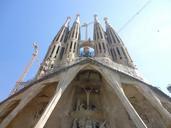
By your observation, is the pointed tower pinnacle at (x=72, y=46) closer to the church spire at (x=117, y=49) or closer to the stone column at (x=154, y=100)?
the church spire at (x=117, y=49)

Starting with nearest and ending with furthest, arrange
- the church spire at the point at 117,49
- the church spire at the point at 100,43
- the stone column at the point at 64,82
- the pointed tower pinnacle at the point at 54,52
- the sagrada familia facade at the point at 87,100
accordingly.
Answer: the stone column at the point at 64,82 → the sagrada familia facade at the point at 87,100 → the pointed tower pinnacle at the point at 54,52 → the church spire at the point at 117,49 → the church spire at the point at 100,43

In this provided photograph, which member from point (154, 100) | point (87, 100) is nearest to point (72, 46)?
point (87, 100)

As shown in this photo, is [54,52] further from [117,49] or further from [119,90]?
[119,90]

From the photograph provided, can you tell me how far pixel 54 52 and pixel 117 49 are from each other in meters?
8.02

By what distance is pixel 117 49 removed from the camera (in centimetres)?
2480

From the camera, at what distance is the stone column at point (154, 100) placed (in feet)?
36.0

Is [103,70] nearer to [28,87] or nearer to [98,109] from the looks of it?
[98,109]

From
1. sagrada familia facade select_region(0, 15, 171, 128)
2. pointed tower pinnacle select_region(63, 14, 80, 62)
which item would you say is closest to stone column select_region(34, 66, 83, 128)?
sagrada familia facade select_region(0, 15, 171, 128)

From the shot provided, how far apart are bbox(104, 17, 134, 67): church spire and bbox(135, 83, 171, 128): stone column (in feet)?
25.0

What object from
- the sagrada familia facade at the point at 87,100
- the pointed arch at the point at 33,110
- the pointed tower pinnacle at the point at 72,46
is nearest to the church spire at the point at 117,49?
the pointed tower pinnacle at the point at 72,46

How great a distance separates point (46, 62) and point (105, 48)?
7.69 m

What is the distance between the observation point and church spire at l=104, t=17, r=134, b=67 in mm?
22150

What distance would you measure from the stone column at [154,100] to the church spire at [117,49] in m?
7.61

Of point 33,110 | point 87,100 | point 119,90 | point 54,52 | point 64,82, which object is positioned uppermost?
point 54,52
